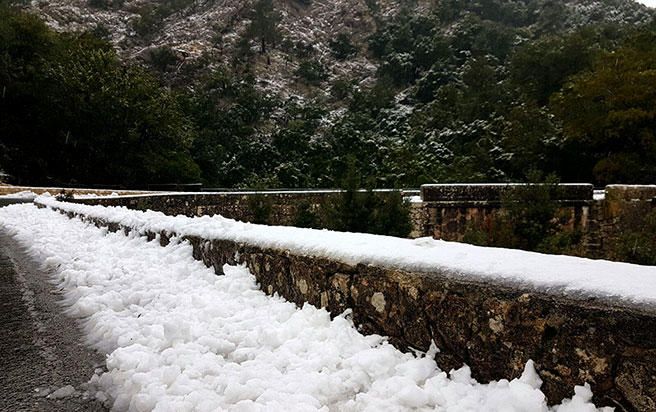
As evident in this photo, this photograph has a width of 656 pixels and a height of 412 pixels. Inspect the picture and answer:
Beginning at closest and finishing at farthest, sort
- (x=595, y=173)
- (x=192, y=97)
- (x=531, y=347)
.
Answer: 1. (x=531, y=347)
2. (x=595, y=173)
3. (x=192, y=97)

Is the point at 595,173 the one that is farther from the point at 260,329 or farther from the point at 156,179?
the point at 156,179

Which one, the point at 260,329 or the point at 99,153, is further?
the point at 99,153

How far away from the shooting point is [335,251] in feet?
9.60

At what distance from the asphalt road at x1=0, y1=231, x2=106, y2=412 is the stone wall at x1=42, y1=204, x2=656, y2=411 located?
145 cm

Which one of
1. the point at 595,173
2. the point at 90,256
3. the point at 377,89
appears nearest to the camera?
the point at 90,256

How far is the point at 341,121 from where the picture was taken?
119ft

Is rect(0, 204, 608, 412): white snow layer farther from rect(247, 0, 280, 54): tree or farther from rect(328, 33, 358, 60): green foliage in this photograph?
rect(328, 33, 358, 60): green foliage

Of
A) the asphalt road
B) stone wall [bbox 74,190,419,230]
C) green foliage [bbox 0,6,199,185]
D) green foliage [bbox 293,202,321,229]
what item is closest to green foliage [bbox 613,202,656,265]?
stone wall [bbox 74,190,419,230]

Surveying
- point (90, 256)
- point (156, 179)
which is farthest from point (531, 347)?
point (156, 179)

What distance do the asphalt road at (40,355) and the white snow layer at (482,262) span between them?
1.47m

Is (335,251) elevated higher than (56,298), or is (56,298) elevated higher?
(335,251)

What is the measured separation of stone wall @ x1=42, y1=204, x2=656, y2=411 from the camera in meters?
1.57

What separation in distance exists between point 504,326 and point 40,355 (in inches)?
111

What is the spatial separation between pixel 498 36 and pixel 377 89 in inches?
513
